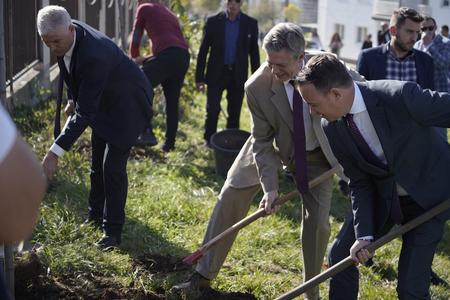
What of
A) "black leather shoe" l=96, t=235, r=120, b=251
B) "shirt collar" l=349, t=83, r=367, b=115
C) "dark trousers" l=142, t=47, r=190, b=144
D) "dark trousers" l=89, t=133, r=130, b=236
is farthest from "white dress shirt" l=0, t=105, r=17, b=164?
"dark trousers" l=142, t=47, r=190, b=144

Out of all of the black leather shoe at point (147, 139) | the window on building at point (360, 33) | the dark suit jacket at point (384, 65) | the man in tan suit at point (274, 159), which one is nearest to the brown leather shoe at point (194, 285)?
the man in tan suit at point (274, 159)

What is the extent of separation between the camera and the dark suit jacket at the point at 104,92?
4.88m

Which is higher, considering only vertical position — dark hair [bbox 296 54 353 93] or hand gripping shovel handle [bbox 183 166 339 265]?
dark hair [bbox 296 54 353 93]

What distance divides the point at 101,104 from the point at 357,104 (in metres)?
2.23

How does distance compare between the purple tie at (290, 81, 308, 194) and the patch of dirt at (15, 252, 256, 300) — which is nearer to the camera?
the purple tie at (290, 81, 308, 194)

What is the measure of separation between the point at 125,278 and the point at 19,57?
186 inches

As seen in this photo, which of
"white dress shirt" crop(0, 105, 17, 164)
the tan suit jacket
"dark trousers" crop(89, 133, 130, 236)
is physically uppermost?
"white dress shirt" crop(0, 105, 17, 164)

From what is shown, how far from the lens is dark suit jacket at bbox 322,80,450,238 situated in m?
3.56

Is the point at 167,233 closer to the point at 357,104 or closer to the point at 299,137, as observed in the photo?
the point at 299,137

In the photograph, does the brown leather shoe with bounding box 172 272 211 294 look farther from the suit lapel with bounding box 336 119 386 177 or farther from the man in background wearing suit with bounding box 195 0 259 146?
the man in background wearing suit with bounding box 195 0 259 146

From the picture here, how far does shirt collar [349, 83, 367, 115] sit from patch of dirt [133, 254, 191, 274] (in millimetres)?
2032

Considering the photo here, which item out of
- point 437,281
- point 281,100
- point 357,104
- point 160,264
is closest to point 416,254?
point 357,104

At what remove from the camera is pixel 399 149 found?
12.1 ft

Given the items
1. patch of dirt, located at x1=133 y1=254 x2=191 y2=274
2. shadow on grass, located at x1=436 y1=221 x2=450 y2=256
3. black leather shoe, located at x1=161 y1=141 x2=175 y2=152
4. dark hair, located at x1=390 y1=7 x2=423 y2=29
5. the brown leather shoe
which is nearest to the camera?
the brown leather shoe
